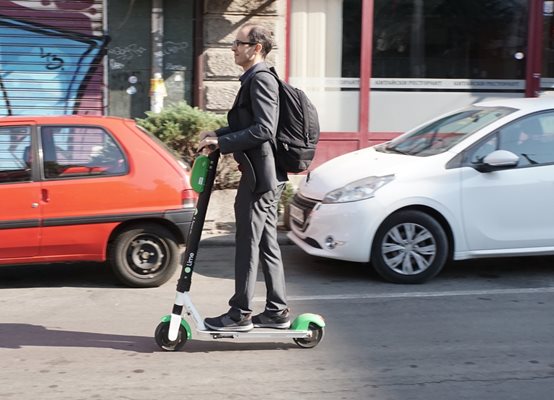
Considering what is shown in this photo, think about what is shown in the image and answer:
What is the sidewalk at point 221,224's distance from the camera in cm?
831

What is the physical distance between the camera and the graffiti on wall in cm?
1106

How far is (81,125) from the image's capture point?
6.35 m

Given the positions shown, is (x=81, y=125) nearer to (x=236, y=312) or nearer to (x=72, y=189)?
(x=72, y=189)

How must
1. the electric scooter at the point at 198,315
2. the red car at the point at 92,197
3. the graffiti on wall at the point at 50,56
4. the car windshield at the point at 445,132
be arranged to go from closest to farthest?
the electric scooter at the point at 198,315
the red car at the point at 92,197
the car windshield at the point at 445,132
the graffiti on wall at the point at 50,56

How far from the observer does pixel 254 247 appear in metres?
4.75

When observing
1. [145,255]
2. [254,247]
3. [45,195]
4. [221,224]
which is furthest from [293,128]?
[221,224]

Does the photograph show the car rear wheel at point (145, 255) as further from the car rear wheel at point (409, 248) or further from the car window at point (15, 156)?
the car rear wheel at point (409, 248)

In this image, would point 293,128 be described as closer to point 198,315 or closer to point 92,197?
point 198,315

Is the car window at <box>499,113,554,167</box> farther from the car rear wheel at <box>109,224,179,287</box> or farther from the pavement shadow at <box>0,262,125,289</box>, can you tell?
the pavement shadow at <box>0,262,125,289</box>

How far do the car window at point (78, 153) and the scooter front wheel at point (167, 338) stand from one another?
6.43 feet

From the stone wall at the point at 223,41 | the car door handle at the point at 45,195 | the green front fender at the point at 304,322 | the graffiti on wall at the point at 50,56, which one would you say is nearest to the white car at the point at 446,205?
the green front fender at the point at 304,322

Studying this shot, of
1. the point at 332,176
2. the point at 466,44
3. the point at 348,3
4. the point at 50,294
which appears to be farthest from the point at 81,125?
the point at 466,44

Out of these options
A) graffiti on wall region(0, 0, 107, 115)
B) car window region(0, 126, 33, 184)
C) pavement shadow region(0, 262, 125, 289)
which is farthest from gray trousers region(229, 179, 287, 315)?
graffiti on wall region(0, 0, 107, 115)

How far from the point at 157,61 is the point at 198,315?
278 inches
